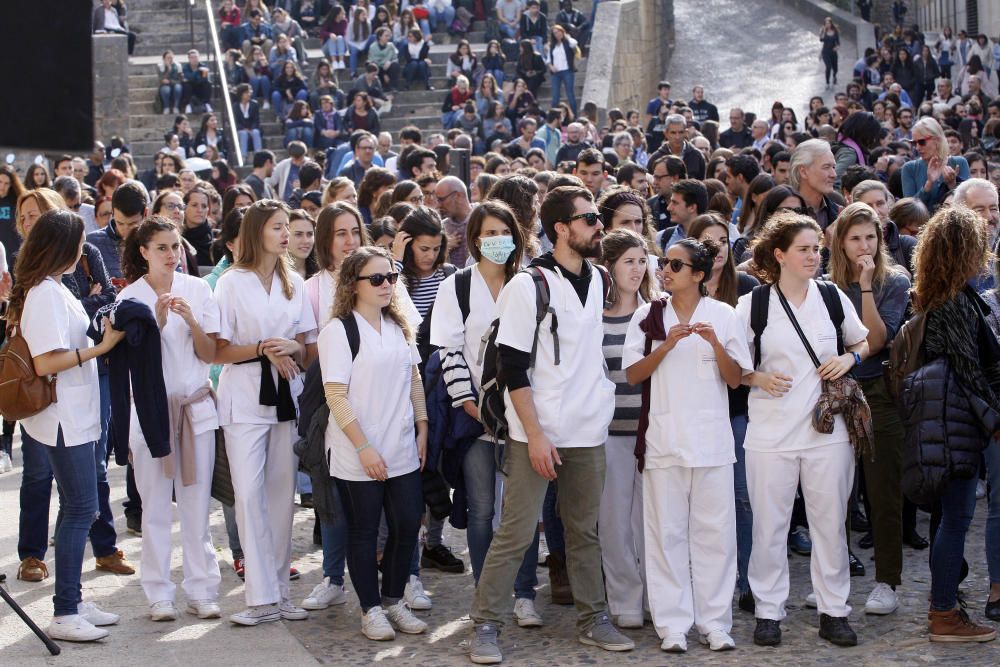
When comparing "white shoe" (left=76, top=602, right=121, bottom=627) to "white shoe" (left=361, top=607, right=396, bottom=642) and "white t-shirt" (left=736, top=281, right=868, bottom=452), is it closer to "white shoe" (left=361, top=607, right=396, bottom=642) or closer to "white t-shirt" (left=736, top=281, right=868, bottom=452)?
"white shoe" (left=361, top=607, right=396, bottom=642)

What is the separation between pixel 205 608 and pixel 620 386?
219 cm

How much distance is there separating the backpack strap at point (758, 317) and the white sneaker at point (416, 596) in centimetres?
194

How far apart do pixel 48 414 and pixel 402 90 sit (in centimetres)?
1890

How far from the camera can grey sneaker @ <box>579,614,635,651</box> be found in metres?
5.86

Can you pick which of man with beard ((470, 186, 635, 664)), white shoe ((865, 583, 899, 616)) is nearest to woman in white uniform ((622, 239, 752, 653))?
man with beard ((470, 186, 635, 664))

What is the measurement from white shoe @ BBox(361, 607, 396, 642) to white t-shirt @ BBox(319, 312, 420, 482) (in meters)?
0.60

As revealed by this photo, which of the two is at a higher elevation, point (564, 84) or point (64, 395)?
point (564, 84)

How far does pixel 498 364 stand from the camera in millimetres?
5828

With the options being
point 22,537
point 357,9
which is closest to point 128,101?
point 357,9

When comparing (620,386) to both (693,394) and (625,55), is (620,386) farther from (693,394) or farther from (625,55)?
(625,55)

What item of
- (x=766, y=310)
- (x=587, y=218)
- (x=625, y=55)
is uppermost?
(x=625, y=55)

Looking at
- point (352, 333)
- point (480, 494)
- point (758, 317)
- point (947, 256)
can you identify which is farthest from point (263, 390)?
point (947, 256)

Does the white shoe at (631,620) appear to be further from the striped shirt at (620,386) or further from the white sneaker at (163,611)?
the white sneaker at (163,611)

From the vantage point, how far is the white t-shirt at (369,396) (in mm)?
6062
